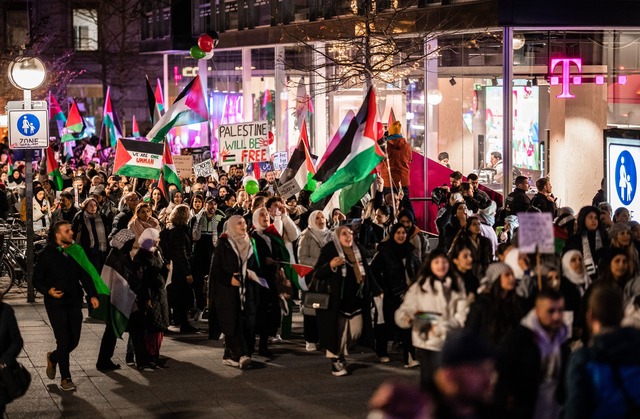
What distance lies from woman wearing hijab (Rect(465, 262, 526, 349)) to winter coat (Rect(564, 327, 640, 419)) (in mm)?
2490

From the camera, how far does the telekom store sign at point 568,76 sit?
24.1m

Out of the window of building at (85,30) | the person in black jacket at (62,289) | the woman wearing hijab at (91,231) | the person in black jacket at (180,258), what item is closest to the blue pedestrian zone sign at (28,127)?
the woman wearing hijab at (91,231)

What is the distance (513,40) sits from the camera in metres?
24.0

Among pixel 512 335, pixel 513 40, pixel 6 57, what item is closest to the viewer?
pixel 512 335

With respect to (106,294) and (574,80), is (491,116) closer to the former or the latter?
(574,80)

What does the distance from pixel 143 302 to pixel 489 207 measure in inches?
271

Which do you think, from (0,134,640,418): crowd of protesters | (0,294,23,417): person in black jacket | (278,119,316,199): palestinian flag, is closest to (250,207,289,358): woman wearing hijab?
(0,134,640,418): crowd of protesters

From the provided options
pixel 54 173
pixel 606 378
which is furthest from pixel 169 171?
pixel 606 378

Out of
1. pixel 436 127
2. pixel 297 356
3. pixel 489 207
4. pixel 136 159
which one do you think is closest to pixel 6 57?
pixel 436 127

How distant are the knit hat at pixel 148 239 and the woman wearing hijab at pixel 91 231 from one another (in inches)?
151

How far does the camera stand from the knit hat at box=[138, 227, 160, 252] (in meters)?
13.9

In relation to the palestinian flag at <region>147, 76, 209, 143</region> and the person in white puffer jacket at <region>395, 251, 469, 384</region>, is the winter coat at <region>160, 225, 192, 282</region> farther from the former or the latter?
the person in white puffer jacket at <region>395, 251, 469, 384</region>

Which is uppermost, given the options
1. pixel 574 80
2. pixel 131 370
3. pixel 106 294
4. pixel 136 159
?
pixel 574 80

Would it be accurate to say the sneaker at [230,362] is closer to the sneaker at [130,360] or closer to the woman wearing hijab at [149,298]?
the woman wearing hijab at [149,298]
